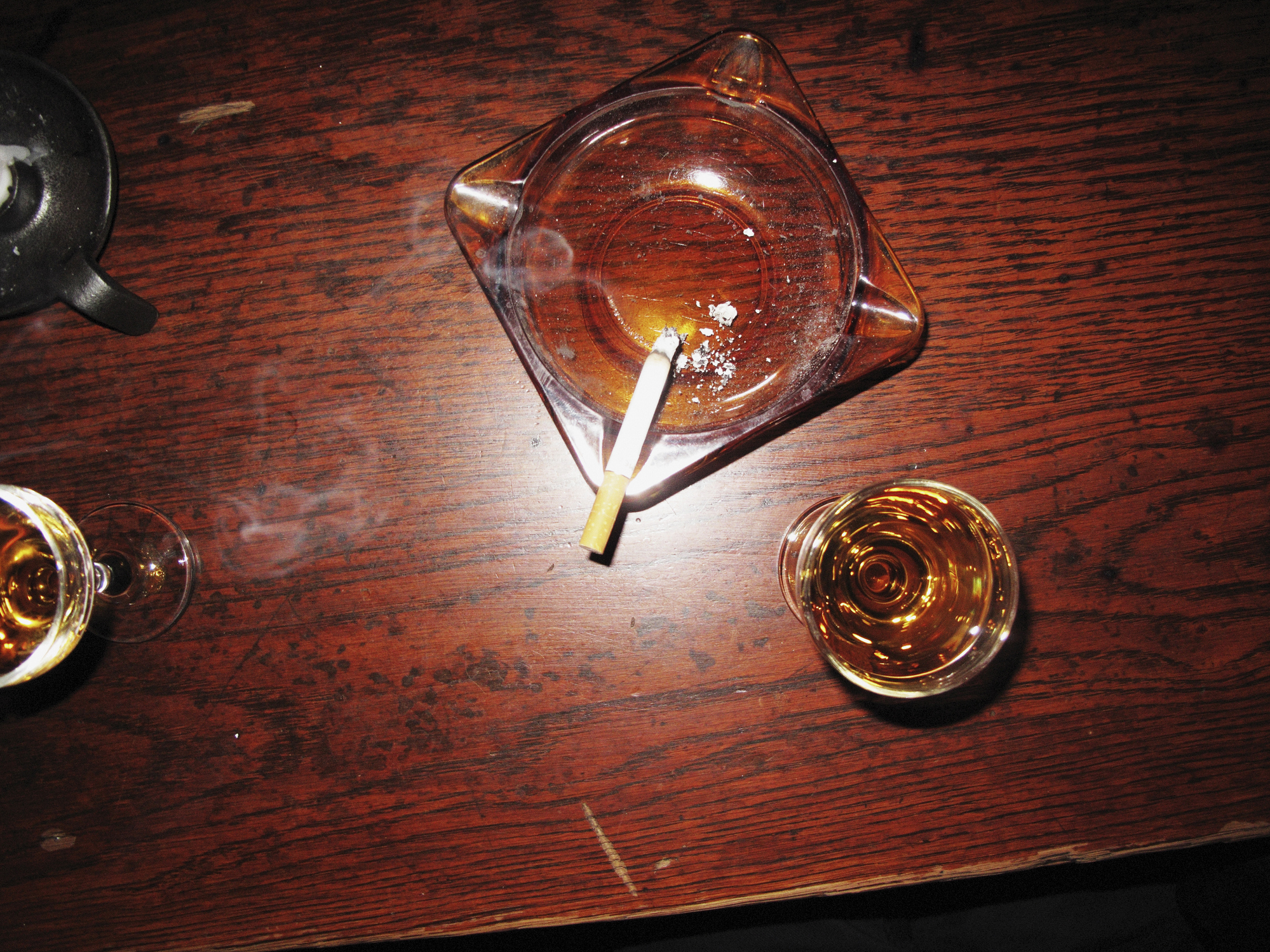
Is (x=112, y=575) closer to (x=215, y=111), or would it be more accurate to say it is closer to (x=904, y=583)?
(x=215, y=111)

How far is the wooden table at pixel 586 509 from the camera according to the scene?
75 centimetres

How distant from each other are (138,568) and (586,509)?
502 mm

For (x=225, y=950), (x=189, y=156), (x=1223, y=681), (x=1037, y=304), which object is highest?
(x=189, y=156)

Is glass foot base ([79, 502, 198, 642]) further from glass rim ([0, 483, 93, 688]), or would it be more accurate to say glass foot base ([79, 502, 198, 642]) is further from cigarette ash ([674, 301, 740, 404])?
cigarette ash ([674, 301, 740, 404])

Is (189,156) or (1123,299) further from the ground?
(189,156)

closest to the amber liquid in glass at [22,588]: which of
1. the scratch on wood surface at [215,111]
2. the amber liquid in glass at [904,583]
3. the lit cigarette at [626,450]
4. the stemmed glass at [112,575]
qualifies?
the stemmed glass at [112,575]

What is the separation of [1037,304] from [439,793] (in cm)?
84

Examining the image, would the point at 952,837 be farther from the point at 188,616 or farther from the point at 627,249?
the point at 188,616

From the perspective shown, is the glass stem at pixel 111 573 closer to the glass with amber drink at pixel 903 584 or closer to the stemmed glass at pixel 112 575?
the stemmed glass at pixel 112 575

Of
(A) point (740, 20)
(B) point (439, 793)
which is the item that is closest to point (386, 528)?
(B) point (439, 793)

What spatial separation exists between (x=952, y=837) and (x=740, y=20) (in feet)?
3.00

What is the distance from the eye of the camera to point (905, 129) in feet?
2.51

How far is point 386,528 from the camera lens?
772 mm

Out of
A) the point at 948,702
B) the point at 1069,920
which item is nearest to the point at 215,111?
the point at 948,702
